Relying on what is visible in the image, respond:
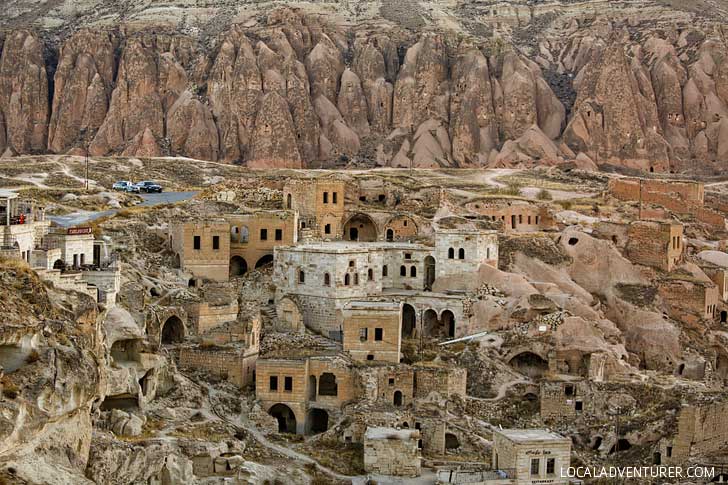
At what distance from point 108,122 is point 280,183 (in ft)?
175

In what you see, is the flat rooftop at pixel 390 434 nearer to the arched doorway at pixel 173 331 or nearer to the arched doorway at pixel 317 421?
the arched doorway at pixel 317 421

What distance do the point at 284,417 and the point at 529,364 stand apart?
11.8 metres

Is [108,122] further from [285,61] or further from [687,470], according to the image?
[687,470]

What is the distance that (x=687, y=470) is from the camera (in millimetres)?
49094

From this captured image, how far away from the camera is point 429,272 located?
6538cm

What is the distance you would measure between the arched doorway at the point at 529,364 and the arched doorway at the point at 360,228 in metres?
16.7

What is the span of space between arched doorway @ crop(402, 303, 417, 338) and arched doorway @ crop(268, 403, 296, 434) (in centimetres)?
1121

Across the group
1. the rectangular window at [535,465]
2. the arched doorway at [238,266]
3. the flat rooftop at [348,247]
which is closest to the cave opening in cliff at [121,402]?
the rectangular window at [535,465]

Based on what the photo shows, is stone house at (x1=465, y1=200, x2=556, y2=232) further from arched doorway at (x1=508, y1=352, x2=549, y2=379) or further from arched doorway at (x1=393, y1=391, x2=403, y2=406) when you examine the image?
arched doorway at (x1=393, y1=391, x2=403, y2=406)

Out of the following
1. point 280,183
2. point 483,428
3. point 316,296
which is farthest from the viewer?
point 280,183

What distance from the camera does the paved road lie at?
6444 cm

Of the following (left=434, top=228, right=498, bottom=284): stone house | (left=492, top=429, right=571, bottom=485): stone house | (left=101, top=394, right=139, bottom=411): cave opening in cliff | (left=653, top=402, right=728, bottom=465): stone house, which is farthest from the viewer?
(left=434, top=228, right=498, bottom=284): stone house

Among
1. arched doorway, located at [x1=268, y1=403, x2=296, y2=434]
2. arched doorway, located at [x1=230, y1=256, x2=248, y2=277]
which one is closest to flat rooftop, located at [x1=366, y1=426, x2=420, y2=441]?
arched doorway, located at [x1=268, y1=403, x2=296, y2=434]

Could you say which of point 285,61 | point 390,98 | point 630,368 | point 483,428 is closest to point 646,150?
point 390,98
